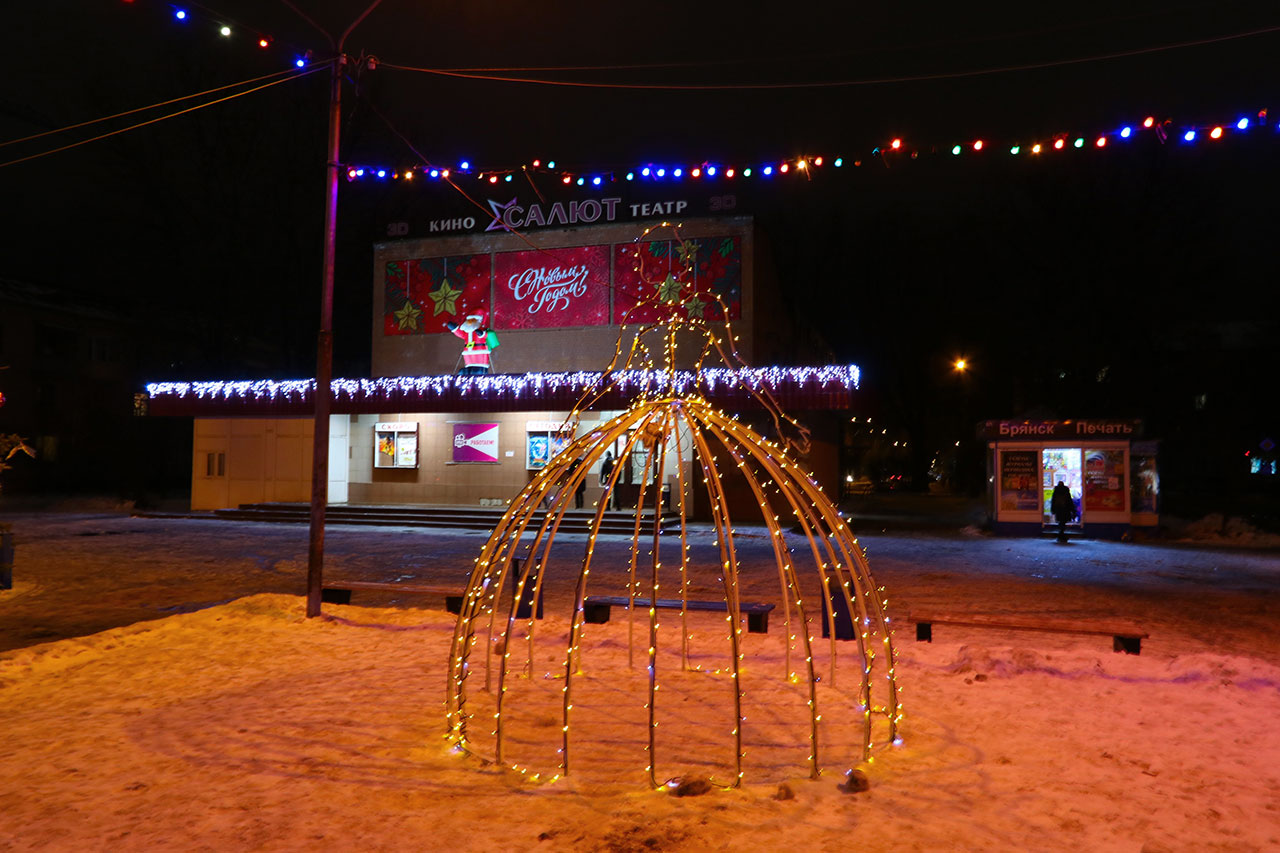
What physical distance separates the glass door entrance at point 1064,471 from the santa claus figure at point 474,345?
648 inches

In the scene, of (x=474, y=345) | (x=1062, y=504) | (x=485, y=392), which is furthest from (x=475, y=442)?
(x=1062, y=504)

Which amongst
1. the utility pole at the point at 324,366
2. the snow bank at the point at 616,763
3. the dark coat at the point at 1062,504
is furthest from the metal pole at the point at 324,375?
the dark coat at the point at 1062,504

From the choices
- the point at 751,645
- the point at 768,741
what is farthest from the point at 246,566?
the point at 768,741

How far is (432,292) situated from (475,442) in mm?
5746

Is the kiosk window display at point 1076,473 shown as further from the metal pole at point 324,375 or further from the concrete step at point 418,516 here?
the metal pole at point 324,375

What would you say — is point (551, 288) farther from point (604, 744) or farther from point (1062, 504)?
point (604, 744)

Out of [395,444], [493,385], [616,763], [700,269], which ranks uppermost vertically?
[700,269]

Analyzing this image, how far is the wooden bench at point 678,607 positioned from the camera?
29.9 ft

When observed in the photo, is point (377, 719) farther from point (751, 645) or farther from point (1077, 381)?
point (1077, 381)

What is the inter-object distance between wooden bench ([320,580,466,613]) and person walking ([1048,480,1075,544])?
15.1 m

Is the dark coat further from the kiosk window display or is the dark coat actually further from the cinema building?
the cinema building

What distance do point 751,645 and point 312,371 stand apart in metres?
36.4

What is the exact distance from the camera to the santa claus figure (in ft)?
Answer: 89.6

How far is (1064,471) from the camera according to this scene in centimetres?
2162
